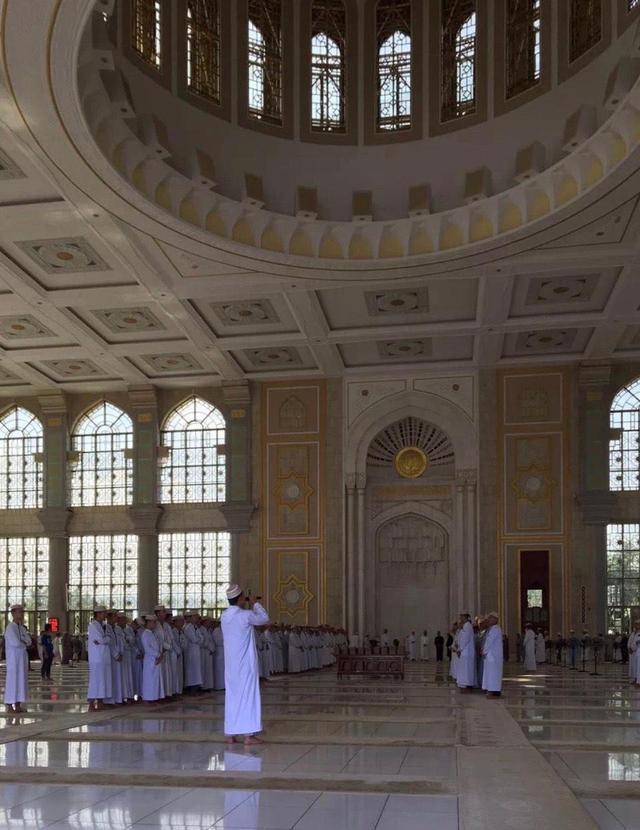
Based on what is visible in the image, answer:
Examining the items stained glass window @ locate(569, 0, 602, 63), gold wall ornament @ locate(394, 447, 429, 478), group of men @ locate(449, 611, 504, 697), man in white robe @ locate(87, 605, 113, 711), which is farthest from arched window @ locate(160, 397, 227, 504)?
man in white robe @ locate(87, 605, 113, 711)

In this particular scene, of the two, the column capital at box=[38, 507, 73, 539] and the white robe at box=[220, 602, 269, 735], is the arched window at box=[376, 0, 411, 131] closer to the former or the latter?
the white robe at box=[220, 602, 269, 735]

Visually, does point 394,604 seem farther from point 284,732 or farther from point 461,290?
point 284,732

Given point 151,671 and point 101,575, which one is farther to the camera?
point 101,575

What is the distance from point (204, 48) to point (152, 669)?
491 inches

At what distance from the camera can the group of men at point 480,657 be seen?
15922 mm

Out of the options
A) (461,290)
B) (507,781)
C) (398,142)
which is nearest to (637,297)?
(461,290)

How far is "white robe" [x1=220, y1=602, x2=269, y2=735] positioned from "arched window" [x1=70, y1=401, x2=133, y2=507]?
2107cm

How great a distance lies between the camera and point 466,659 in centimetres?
1739

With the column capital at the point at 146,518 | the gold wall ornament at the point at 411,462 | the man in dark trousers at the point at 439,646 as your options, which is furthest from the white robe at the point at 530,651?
the column capital at the point at 146,518

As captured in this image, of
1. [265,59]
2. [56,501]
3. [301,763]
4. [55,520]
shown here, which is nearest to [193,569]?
[55,520]

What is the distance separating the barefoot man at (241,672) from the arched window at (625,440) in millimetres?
19523

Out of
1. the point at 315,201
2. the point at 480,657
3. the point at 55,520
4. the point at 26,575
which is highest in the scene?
the point at 315,201

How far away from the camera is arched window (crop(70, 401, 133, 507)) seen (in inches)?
1220

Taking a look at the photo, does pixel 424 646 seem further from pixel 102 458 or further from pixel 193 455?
pixel 102 458
